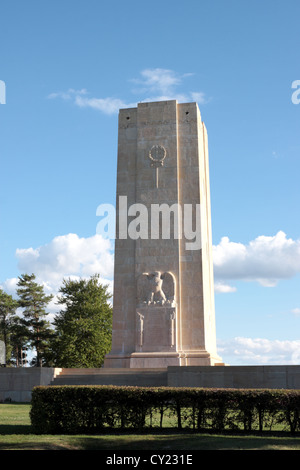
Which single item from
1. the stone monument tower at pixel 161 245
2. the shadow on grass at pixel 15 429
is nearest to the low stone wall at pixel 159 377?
the stone monument tower at pixel 161 245

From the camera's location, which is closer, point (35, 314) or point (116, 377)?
point (116, 377)

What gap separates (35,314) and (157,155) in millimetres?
29872

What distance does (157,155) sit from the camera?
2886 cm

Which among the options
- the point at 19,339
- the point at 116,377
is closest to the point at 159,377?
the point at 116,377

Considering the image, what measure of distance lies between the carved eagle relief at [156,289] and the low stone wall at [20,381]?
6500mm

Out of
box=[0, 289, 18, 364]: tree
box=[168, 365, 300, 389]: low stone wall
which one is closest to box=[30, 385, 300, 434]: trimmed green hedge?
box=[168, 365, 300, 389]: low stone wall

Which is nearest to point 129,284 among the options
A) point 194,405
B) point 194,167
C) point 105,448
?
point 194,167

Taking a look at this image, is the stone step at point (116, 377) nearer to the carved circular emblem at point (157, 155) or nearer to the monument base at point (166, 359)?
the monument base at point (166, 359)

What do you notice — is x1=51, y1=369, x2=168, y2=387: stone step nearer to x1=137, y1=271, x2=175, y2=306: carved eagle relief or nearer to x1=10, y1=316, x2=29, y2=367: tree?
x1=137, y1=271, x2=175, y2=306: carved eagle relief

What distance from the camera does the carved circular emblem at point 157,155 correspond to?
Result: 2872 cm

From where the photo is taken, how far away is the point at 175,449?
9773 mm

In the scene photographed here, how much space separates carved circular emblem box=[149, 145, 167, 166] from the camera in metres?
28.7

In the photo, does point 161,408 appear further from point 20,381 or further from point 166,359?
point 166,359
